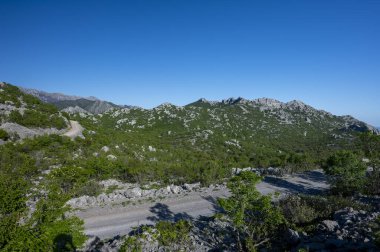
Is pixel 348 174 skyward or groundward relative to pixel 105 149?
groundward

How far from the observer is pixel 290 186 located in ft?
93.9

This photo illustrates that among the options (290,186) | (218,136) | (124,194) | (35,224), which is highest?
(218,136)

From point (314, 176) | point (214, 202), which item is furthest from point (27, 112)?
point (314, 176)

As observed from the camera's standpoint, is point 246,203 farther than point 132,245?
No

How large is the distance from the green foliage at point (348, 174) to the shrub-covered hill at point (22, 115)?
143 feet

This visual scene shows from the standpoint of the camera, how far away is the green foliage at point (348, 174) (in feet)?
76.7

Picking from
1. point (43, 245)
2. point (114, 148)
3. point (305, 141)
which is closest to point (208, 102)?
point (305, 141)

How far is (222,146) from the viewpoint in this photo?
2781 inches

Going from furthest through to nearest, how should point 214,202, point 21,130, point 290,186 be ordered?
point 21,130 → point 290,186 → point 214,202

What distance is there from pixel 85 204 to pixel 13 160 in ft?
49.0

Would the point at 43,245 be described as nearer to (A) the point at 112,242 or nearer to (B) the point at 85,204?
(A) the point at 112,242

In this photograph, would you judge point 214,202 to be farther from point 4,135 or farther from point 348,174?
point 4,135

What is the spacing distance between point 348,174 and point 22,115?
162ft

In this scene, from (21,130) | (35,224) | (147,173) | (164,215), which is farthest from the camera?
(21,130)
